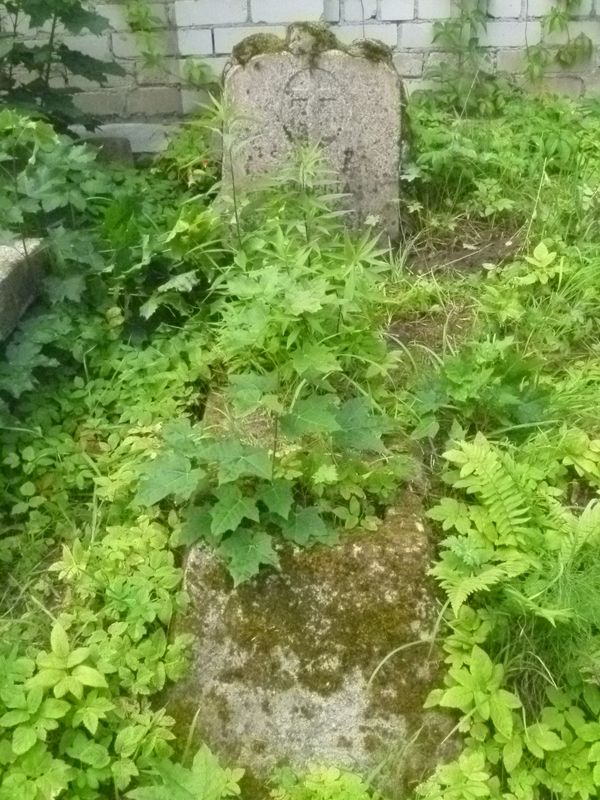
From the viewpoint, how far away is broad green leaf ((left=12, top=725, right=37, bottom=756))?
6.46ft

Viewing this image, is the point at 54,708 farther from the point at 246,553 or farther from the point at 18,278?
the point at 18,278

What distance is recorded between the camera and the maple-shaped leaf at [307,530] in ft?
7.27

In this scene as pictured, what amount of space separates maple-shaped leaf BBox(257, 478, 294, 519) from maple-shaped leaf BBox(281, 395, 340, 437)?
0.14 m

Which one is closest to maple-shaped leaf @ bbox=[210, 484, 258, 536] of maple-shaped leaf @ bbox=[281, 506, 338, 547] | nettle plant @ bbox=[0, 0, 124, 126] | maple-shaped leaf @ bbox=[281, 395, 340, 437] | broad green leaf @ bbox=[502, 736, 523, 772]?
maple-shaped leaf @ bbox=[281, 506, 338, 547]

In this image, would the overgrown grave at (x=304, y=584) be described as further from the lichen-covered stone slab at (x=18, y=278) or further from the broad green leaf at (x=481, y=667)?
the lichen-covered stone slab at (x=18, y=278)

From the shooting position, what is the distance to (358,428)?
2.35m

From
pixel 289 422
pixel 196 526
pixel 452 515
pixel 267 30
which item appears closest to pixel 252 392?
pixel 289 422

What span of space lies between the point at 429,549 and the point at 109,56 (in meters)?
3.74

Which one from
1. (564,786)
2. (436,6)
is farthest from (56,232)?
(436,6)

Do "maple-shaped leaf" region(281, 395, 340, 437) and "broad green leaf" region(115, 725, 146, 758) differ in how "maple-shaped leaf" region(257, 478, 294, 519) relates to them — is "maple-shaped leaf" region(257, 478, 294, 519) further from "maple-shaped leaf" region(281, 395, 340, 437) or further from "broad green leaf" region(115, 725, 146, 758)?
"broad green leaf" region(115, 725, 146, 758)

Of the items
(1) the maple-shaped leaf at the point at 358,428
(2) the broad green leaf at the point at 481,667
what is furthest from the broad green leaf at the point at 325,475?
(2) the broad green leaf at the point at 481,667

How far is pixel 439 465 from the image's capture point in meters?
2.57

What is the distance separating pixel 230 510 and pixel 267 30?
3502mm

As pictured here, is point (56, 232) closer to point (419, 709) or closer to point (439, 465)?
point (439, 465)
